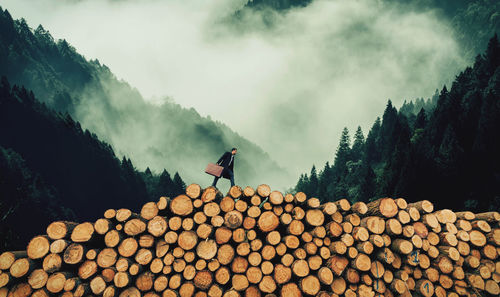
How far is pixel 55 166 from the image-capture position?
150 feet

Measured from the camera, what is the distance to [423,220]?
178 inches

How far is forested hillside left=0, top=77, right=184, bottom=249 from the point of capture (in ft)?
127

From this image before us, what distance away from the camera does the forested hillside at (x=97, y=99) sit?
92.2m

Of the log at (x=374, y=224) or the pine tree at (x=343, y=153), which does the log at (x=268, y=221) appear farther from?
the pine tree at (x=343, y=153)

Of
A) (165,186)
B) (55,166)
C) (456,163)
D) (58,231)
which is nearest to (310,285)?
(58,231)

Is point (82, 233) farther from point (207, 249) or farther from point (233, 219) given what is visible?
point (233, 219)

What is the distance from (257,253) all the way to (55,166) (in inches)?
2222

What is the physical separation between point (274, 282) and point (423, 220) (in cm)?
310

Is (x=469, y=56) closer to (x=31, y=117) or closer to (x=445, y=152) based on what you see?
(x=445, y=152)

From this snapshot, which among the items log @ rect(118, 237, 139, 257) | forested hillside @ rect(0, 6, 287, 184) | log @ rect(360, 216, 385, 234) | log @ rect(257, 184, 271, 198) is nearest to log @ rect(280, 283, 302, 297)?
log @ rect(257, 184, 271, 198)

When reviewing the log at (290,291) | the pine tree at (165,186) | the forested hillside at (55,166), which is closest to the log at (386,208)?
the log at (290,291)

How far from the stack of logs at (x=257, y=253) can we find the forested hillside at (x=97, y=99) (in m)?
115

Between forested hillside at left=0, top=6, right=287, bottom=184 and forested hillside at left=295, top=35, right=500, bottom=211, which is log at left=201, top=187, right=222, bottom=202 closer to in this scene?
forested hillside at left=295, top=35, right=500, bottom=211

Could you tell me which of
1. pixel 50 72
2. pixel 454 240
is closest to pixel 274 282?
pixel 454 240
